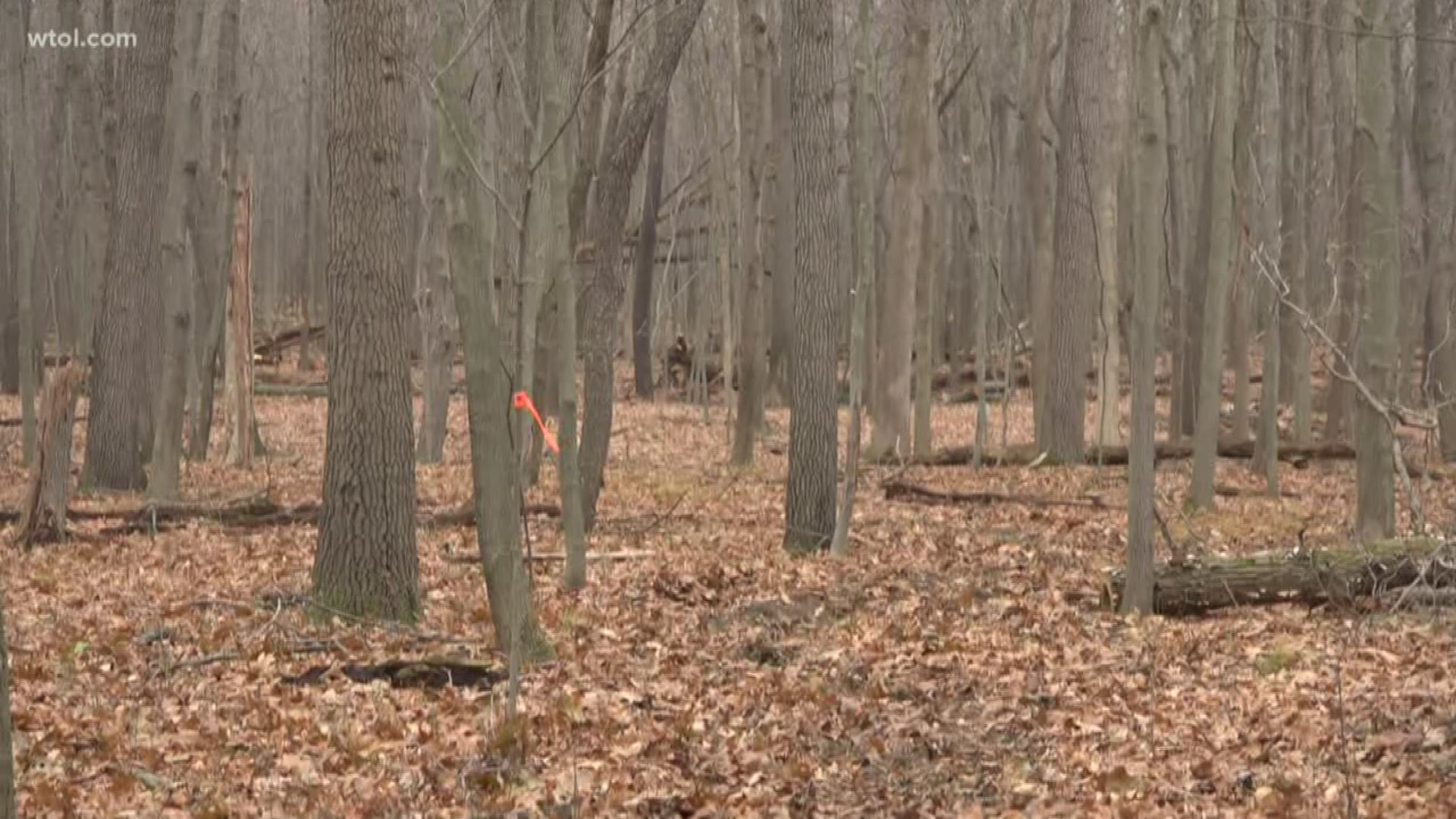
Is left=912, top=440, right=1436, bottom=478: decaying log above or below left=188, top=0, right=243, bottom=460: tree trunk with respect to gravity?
below

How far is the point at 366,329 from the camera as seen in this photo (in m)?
10.3

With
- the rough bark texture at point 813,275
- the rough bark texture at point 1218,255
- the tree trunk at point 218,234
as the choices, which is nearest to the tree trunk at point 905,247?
the rough bark texture at point 1218,255

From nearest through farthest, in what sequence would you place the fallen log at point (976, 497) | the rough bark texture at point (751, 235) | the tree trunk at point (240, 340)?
the fallen log at point (976, 497), the tree trunk at point (240, 340), the rough bark texture at point (751, 235)

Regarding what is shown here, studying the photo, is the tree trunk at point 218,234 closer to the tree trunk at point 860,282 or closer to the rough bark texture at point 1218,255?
the tree trunk at point 860,282

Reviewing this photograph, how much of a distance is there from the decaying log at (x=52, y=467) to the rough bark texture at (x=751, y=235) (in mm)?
8533

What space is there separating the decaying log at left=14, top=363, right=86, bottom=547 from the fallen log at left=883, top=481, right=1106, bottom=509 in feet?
27.5

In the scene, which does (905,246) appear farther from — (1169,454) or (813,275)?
(813,275)

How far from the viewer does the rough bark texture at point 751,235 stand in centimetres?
2164

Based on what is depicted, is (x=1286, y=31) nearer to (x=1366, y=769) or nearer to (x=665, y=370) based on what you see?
(x=665, y=370)

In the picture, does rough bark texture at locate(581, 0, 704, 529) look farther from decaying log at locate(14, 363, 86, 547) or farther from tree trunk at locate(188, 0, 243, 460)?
tree trunk at locate(188, 0, 243, 460)

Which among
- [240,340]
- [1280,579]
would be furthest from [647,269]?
[1280,579]


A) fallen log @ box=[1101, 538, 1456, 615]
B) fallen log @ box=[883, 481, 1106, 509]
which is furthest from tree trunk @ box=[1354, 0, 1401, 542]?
fallen log @ box=[883, 481, 1106, 509]

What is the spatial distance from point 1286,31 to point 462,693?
864 inches

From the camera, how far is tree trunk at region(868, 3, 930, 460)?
22172 millimetres
